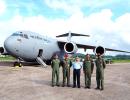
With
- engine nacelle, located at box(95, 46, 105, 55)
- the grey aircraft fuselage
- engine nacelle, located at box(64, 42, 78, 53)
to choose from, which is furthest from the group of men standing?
engine nacelle, located at box(95, 46, 105, 55)

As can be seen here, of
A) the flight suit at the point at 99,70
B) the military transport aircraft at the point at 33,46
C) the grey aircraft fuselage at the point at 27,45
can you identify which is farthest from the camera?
the military transport aircraft at the point at 33,46

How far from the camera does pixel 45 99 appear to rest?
1052 cm

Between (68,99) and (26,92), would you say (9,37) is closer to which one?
(26,92)

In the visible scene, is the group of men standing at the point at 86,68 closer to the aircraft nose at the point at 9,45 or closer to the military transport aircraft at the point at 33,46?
the aircraft nose at the point at 9,45

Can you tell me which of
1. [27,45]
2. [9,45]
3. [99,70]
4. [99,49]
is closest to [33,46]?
[27,45]

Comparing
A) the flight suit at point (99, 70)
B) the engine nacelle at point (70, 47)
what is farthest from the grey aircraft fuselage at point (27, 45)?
the flight suit at point (99, 70)

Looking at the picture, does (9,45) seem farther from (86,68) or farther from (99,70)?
(99,70)

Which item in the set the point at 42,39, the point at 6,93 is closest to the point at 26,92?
the point at 6,93

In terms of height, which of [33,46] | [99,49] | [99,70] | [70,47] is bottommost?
[99,70]

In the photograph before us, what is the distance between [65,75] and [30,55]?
15.2 metres

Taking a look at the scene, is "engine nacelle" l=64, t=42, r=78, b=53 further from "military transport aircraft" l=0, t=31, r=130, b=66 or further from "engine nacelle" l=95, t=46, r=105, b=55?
"engine nacelle" l=95, t=46, r=105, b=55

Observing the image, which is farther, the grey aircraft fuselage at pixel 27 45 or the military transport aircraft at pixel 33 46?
the military transport aircraft at pixel 33 46

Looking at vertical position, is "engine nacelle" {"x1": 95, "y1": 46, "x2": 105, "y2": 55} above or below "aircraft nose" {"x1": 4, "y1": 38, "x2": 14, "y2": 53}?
below

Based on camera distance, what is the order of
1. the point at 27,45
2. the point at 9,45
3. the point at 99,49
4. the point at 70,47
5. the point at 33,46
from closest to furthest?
the point at 9,45, the point at 27,45, the point at 33,46, the point at 70,47, the point at 99,49
